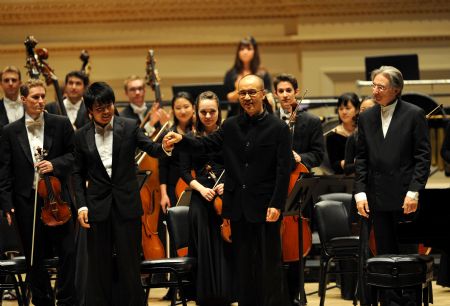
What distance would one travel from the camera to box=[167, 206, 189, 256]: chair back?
17.9 ft

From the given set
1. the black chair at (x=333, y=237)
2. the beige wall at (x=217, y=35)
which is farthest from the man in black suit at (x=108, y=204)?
→ the beige wall at (x=217, y=35)

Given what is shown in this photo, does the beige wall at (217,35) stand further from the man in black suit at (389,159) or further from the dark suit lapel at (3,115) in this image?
the man in black suit at (389,159)

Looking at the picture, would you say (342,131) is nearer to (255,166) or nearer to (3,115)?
(255,166)

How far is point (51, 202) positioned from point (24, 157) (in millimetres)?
331

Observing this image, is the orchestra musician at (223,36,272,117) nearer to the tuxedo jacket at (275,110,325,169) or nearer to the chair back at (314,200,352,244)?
the tuxedo jacket at (275,110,325,169)

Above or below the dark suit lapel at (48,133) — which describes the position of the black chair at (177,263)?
below

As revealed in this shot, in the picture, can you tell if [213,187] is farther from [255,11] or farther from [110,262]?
[255,11]

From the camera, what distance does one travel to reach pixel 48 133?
17.8 feet

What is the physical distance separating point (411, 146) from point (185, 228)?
1456mm

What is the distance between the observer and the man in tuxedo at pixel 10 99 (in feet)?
20.9

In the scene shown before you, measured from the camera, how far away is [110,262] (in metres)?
4.86

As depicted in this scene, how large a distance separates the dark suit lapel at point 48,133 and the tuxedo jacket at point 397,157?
1838 mm

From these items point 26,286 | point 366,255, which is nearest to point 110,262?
point 26,286

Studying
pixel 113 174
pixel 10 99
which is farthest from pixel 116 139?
pixel 10 99
